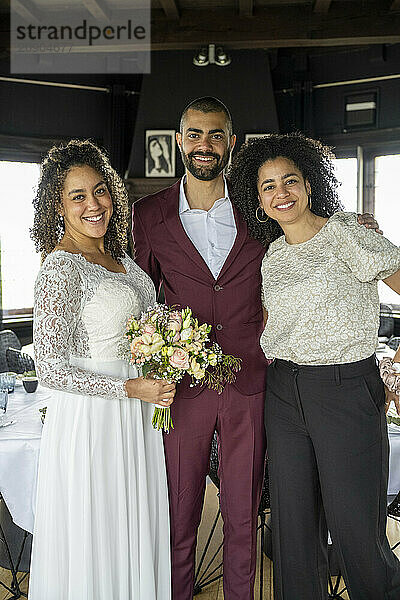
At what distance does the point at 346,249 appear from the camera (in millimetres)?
2225

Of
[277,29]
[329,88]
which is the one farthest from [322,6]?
[329,88]

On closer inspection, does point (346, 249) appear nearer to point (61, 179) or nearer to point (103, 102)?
point (61, 179)

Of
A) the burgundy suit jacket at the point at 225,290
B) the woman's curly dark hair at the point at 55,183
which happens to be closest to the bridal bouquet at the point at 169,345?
the burgundy suit jacket at the point at 225,290

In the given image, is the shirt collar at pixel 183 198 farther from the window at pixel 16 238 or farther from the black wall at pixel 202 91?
the window at pixel 16 238

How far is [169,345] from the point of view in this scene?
2174 millimetres

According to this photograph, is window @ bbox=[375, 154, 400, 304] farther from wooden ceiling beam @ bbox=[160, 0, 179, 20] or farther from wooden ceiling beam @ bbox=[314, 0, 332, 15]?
wooden ceiling beam @ bbox=[160, 0, 179, 20]

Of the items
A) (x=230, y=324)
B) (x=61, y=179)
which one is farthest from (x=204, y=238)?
(x=61, y=179)

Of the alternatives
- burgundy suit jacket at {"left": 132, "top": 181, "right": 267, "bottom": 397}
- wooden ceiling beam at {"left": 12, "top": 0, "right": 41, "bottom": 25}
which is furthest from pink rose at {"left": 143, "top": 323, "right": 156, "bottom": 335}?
wooden ceiling beam at {"left": 12, "top": 0, "right": 41, "bottom": 25}

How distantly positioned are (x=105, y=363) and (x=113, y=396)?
132 mm

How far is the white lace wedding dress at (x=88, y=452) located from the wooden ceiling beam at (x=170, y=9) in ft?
14.5

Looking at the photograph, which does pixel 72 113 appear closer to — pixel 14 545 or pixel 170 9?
pixel 170 9

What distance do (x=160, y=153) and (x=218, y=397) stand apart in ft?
17.4

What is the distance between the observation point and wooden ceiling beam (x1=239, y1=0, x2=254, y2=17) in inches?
232

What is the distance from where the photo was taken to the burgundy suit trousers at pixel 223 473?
98.7 inches
